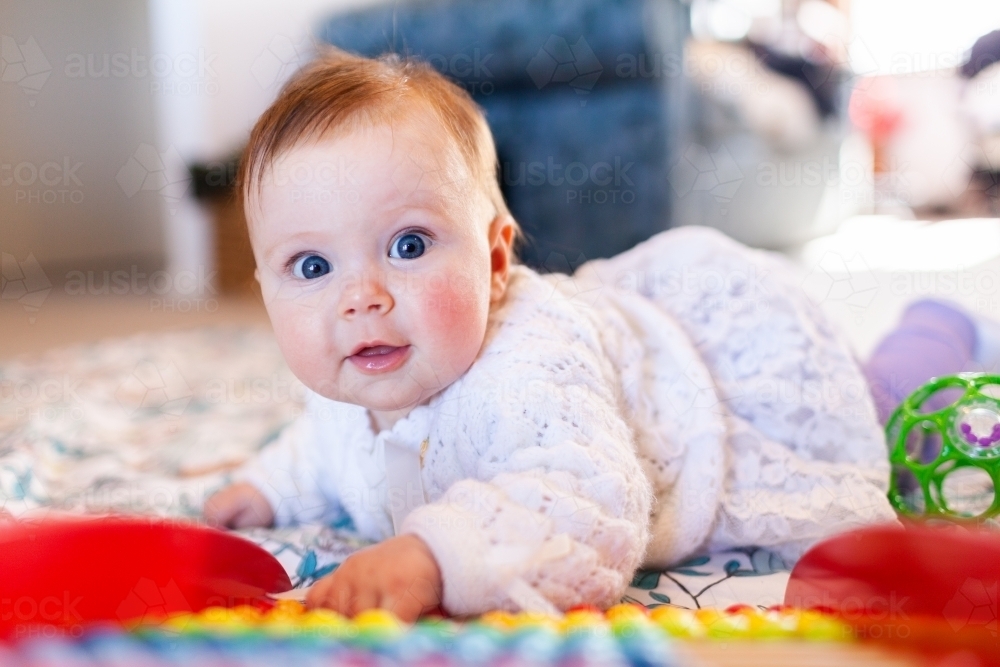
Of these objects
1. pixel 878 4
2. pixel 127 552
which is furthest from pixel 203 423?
pixel 878 4

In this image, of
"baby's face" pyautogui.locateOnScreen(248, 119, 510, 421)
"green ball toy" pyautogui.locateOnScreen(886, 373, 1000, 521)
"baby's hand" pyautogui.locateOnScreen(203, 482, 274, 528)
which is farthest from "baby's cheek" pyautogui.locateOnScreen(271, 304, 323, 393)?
"green ball toy" pyautogui.locateOnScreen(886, 373, 1000, 521)

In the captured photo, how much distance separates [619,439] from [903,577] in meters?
0.17

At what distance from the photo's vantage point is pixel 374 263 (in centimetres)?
52

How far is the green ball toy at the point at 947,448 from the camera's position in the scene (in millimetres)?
667

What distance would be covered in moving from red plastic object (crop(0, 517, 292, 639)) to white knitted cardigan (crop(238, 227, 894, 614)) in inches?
5.0

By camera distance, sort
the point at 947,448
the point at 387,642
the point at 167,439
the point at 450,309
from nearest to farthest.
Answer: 1. the point at 387,642
2. the point at 450,309
3. the point at 947,448
4. the point at 167,439

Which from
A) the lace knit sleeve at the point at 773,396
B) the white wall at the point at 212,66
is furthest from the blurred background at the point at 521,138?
the lace knit sleeve at the point at 773,396

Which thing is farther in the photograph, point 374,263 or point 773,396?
point 773,396

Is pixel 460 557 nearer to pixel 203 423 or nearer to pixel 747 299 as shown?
pixel 747 299

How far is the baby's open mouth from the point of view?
542 millimetres

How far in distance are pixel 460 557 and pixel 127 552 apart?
186 mm

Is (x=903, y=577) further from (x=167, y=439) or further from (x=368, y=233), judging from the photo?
(x=167, y=439)

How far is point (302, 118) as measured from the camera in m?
0.53

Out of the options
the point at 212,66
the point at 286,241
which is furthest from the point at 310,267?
the point at 212,66
